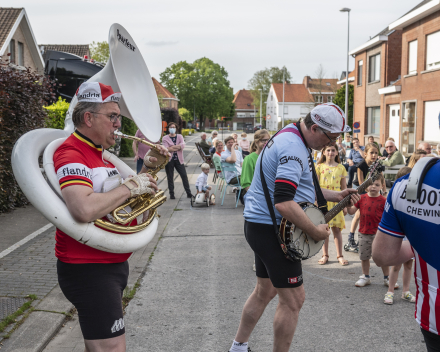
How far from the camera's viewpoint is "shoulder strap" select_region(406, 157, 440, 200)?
1785 millimetres

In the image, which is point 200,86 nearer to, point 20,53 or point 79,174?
point 20,53

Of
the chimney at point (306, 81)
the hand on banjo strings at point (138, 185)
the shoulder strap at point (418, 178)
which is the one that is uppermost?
the chimney at point (306, 81)

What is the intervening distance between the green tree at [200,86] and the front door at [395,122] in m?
56.0

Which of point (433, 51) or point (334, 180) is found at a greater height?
point (433, 51)

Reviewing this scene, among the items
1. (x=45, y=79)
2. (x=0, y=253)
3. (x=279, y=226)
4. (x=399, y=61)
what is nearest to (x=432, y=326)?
(x=279, y=226)

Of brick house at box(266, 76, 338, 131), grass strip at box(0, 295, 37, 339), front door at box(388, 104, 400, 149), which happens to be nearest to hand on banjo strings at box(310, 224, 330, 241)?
grass strip at box(0, 295, 37, 339)

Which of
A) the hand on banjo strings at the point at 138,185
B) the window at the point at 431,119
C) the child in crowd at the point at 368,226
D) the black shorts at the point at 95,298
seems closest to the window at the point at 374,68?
the window at the point at 431,119

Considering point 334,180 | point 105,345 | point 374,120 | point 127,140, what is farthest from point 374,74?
point 105,345

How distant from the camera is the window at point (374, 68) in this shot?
95.3 feet

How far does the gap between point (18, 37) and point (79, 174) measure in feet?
101

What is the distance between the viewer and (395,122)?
82.8ft

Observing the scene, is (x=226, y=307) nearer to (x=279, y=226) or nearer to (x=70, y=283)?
(x=279, y=226)

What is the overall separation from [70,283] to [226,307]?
2.51 meters

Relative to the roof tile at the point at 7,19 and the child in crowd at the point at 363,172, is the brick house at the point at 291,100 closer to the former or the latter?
the roof tile at the point at 7,19
